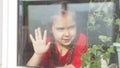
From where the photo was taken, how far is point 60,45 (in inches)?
72.6

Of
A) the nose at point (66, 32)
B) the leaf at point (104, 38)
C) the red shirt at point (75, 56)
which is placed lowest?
the red shirt at point (75, 56)

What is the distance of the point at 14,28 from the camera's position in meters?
1.90

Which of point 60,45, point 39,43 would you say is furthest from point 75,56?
point 39,43

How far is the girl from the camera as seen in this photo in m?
1.80

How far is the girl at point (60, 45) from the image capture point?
1.80 metres

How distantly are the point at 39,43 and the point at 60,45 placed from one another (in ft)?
0.49

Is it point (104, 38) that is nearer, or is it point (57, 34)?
point (104, 38)

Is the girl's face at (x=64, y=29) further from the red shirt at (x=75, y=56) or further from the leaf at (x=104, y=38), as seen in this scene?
the leaf at (x=104, y=38)

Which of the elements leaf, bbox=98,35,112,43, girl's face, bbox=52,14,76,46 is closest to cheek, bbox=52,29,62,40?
girl's face, bbox=52,14,76,46

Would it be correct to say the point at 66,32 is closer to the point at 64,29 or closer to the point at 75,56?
the point at 64,29

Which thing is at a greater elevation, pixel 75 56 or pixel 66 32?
pixel 66 32

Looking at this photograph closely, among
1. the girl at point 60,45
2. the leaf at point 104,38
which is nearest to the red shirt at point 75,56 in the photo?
the girl at point 60,45

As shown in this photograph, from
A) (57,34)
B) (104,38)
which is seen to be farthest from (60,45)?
(104,38)

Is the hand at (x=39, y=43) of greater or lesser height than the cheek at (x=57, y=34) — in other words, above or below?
below
